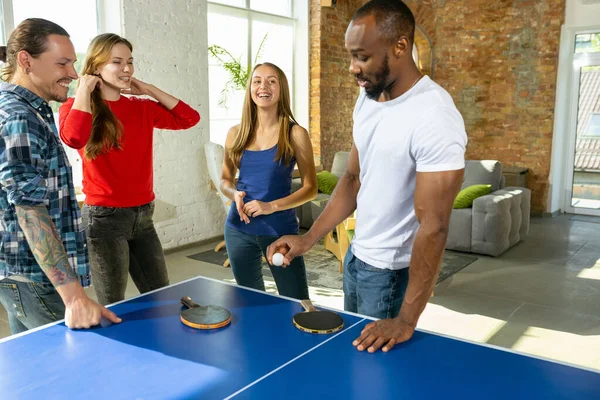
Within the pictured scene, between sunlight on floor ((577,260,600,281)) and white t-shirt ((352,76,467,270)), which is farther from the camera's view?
sunlight on floor ((577,260,600,281))

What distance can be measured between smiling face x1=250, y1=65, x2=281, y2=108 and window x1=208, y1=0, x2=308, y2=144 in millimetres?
4244

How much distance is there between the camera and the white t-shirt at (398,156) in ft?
5.29

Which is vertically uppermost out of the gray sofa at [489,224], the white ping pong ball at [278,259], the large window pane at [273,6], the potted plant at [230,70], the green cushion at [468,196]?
the large window pane at [273,6]

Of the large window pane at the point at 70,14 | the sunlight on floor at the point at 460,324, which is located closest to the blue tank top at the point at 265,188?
the sunlight on floor at the point at 460,324

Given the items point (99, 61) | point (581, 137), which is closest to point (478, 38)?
point (581, 137)

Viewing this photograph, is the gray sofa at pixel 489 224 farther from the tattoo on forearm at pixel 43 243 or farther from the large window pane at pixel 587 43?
the tattoo on forearm at pixel 43 243

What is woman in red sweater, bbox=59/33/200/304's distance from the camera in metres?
2.35

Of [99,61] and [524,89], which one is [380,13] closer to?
[99,61]

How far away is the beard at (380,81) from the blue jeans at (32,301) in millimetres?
1233

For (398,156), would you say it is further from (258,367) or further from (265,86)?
(265,86)

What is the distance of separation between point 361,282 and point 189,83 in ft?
15.1

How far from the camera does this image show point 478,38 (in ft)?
27.2

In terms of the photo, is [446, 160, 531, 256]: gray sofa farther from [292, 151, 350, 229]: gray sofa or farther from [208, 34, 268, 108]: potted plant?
[208, 34, 268, 108]: potted plant

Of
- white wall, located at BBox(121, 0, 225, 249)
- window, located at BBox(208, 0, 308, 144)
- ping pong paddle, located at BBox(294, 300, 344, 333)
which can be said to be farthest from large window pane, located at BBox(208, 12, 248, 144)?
ping pong paddle, located at BBox(294, 300, 344, 333)
